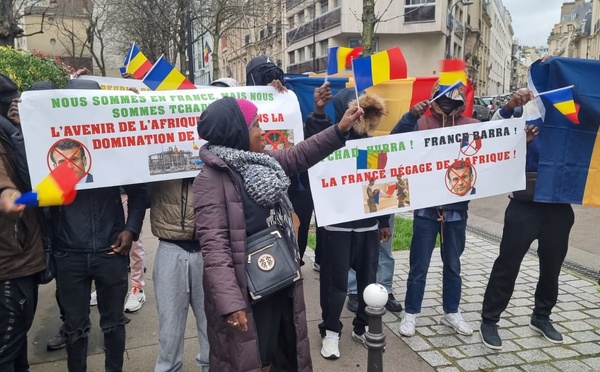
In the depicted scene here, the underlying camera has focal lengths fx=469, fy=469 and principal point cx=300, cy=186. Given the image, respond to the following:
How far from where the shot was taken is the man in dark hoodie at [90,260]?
9.73ft

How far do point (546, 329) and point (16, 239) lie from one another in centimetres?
411

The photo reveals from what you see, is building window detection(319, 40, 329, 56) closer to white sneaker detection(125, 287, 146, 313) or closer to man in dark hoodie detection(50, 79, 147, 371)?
white sneaker detection(125, 287, 146, 313)

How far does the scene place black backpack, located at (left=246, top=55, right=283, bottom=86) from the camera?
387 centimetres

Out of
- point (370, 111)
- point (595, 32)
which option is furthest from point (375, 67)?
point (595, 32)

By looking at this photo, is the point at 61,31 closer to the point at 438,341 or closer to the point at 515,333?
the point at 438,341

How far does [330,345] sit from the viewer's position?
3809 mm

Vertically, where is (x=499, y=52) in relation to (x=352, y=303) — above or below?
above

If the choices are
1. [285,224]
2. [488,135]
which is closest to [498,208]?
[488,135]

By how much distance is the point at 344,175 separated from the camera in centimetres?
Answer: 396

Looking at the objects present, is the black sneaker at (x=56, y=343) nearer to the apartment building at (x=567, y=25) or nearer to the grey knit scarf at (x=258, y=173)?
the grey knit scarf at (x=258, y=173)

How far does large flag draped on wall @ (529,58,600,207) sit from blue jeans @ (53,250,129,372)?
129 inches

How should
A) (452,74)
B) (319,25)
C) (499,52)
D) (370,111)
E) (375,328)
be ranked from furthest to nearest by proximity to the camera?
1. (499,52)
2. (319,25)
3. (452,74)
4. (370,111)
5. (375,328)

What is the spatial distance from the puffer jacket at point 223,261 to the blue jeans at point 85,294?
0.88 metres

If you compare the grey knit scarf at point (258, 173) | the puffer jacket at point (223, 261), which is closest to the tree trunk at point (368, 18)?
the grey knit scarf at point (258, 173)
